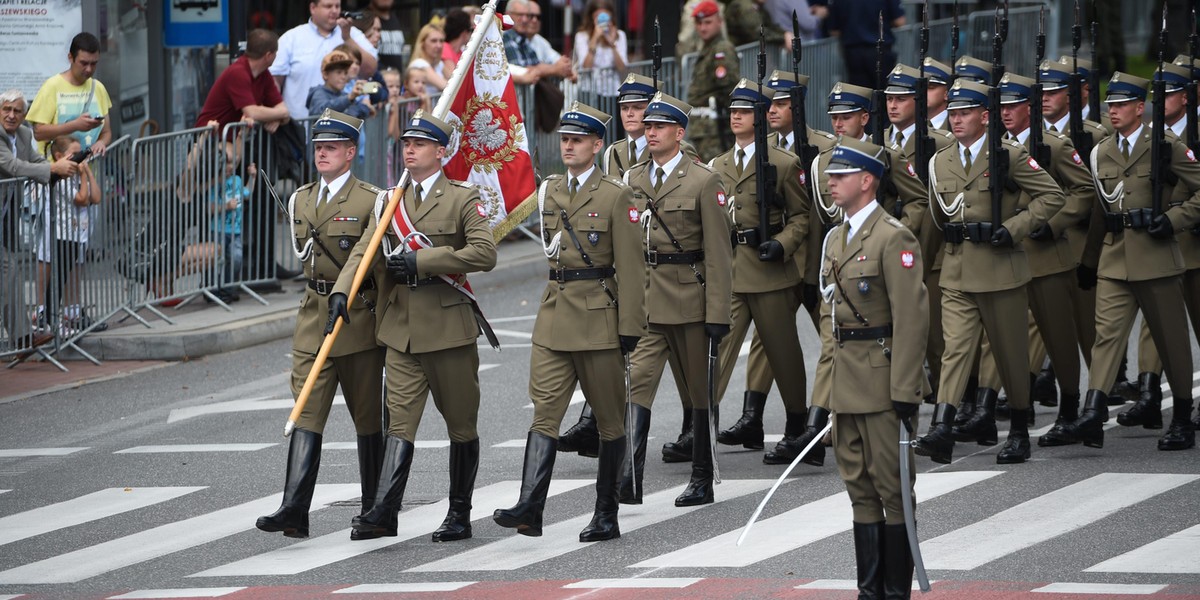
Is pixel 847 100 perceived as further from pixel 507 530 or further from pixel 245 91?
pixel 245 91

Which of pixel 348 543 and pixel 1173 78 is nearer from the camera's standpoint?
pixel 348 543

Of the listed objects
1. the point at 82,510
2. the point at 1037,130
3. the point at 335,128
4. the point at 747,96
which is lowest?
the point at 82,510

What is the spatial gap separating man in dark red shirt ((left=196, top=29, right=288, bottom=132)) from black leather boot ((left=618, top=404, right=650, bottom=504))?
267 inches

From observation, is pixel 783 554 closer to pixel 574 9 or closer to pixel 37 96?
pixel 37 96

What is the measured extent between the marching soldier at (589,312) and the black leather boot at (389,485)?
0.62 m

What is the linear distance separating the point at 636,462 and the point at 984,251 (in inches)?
101

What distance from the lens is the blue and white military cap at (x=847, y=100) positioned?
11.8 meters

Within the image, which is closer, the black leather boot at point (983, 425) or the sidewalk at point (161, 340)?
the black leather boot at point (983, 425)

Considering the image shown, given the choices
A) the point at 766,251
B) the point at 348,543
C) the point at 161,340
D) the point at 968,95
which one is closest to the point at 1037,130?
the point at 968,95

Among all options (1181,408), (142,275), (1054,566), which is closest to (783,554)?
(1054,566)

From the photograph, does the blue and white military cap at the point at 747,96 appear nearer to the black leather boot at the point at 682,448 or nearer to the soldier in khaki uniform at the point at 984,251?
the soldier in khaki uniform at the point at 984,251

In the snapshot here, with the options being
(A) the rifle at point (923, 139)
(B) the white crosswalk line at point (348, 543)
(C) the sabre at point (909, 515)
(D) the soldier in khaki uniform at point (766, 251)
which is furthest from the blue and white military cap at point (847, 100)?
(C) the sabre at point (909, 515)

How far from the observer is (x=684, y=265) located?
10664mm

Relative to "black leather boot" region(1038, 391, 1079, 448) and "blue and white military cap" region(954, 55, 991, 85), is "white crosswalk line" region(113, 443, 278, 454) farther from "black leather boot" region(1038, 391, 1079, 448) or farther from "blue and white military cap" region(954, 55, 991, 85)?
"blue and white military cap" region(954, 55, 991, 85)
